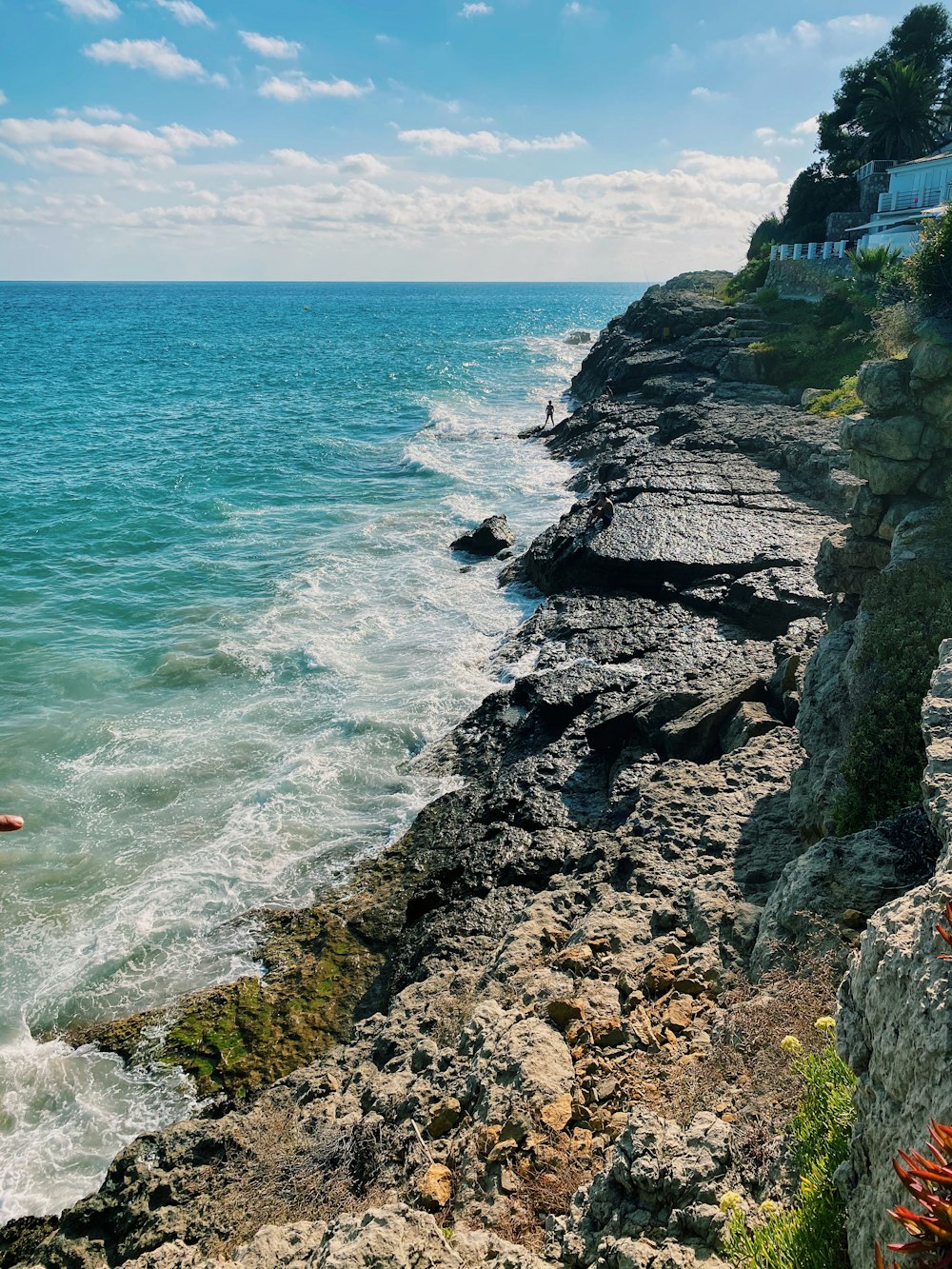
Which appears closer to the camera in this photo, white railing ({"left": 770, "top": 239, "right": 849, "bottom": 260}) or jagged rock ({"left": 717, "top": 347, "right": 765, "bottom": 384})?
jagged rock ({"left": 717, "top": 347, "right": 765, "bottom": 384})

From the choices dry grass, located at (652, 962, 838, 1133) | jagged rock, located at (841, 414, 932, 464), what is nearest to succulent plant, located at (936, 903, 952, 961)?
dry grass, located at (652, 962, 838, 1133)

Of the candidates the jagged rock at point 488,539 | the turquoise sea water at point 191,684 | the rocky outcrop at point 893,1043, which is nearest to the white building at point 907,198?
the turquoise sea water at point 191,684

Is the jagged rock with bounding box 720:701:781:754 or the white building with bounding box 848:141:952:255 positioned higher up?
the white building with bounding box 848:141:952:255

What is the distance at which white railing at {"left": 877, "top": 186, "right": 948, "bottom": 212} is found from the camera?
1588 inches

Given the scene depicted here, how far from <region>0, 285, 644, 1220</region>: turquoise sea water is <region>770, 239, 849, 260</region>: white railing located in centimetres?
1751

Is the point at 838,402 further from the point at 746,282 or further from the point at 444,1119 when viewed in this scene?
the point at 746,282

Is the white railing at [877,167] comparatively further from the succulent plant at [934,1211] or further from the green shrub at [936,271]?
the succulent plant at [934,1211]

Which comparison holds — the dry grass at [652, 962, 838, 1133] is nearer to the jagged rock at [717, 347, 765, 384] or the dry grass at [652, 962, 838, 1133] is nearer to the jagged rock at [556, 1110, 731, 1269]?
the jagged rock at [556, 1110, 731, 1269]

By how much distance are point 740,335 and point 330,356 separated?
61274 mm

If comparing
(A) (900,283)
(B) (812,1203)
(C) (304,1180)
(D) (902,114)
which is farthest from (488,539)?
(D) (902,114)

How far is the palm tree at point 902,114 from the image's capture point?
51375 millimetres

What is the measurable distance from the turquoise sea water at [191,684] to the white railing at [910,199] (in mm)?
21374

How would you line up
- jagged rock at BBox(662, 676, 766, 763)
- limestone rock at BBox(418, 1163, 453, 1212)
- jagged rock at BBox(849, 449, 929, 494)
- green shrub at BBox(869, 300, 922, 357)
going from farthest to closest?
1. jagged rock at BBox(662, 676, 766, 763)
2. green shrub at BBox(869, 300, 922, 357)
3. jagged rock at BBox(849, 449, 929, 494)
4. limestone rock at BBox(418, 1163, 453, 1212)

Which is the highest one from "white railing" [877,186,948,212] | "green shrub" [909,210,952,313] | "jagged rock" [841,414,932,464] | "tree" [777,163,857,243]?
"tree" [777,163,857,243]
